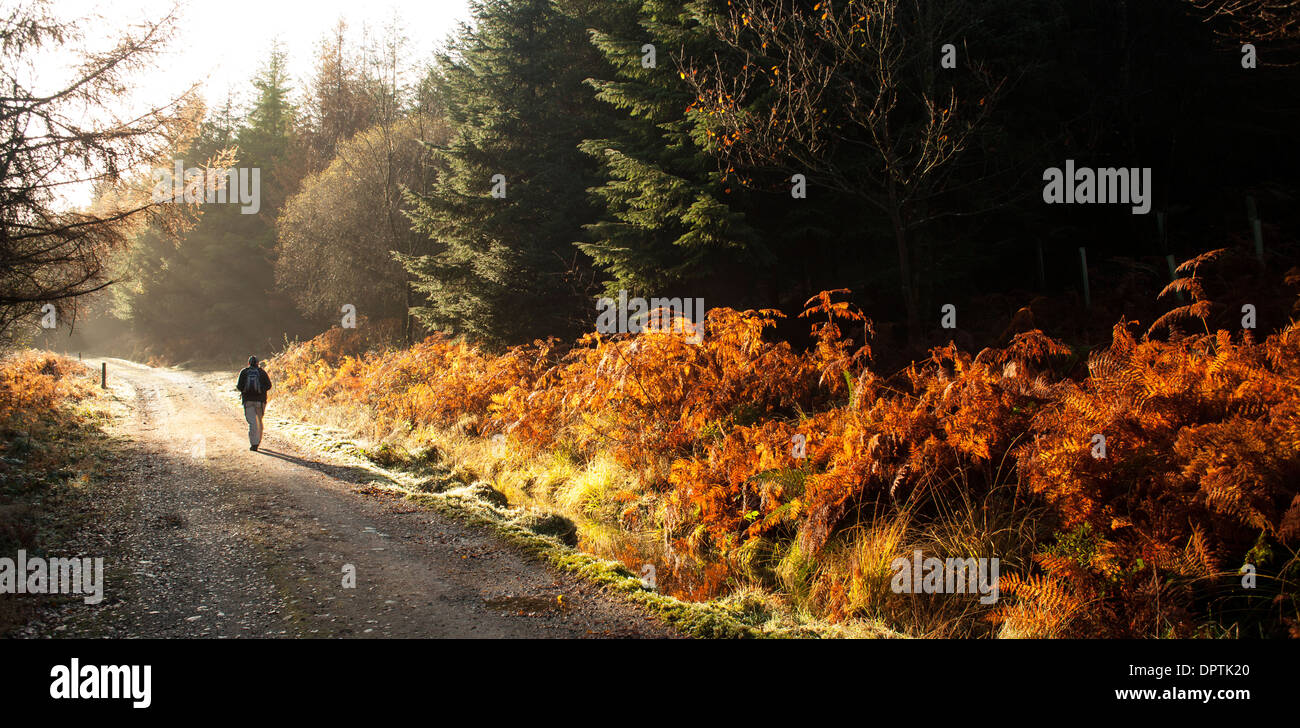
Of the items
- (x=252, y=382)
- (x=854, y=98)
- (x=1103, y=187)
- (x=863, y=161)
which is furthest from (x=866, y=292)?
(x=252, y=382)

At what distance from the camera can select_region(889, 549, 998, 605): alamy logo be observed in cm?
453

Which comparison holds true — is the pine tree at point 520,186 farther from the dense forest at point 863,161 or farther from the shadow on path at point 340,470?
the shadow on path at point 340,470

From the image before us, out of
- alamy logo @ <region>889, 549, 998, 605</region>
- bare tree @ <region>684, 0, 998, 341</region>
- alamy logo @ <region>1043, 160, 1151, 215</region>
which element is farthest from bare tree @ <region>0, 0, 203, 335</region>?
alamy logo @ <region>1043, 160, 1151, 215</region>

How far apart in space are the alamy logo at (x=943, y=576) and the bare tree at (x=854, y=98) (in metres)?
6.39

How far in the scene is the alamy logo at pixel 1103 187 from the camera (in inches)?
482

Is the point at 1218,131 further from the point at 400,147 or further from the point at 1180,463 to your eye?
the point at 400,147

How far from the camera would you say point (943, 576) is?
4.66m

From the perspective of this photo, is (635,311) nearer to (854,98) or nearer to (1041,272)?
(854,98)

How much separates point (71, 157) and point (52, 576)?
7.24 m

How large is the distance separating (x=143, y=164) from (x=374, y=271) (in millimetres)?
13998

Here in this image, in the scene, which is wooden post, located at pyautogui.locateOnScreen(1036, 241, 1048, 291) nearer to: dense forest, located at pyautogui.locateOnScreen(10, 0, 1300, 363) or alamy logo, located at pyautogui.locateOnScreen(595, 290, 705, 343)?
dense forest, located at pyautogui.locateOnScreen(10, 0, 1300, 363)

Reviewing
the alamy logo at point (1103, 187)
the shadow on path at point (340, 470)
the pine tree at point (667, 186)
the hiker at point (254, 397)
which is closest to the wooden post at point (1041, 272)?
the alamy logo at point (1103, 187)
